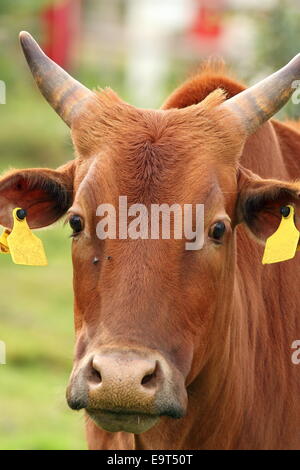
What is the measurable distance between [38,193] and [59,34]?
22949mm

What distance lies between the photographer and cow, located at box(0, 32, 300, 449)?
5.71m

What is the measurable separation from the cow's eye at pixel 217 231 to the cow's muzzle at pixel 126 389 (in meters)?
0.75

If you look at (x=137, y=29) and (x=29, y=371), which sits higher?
(x=137, y=29)

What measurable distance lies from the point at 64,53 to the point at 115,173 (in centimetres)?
2340

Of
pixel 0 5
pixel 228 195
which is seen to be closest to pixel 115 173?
pixel 228 195

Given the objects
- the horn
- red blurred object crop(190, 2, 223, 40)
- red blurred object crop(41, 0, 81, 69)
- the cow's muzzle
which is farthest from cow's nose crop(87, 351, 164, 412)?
red blurred object crop(190, 2, 223, 40)

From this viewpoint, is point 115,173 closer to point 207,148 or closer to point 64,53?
point 207,148

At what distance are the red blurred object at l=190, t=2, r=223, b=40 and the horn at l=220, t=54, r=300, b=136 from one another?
74.0ft

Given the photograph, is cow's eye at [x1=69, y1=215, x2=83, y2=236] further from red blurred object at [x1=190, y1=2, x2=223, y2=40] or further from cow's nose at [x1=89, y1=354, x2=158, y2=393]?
red blurred object at [x1=190, y1=2, x2=223, y2=40]

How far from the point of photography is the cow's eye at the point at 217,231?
241 inches

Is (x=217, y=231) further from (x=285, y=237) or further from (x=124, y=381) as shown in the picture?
(x=124, y=381)

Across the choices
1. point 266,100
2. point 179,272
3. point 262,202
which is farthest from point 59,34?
point 179,272

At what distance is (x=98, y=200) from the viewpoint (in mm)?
6082

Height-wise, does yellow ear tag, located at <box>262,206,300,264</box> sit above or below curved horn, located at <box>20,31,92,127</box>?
below
